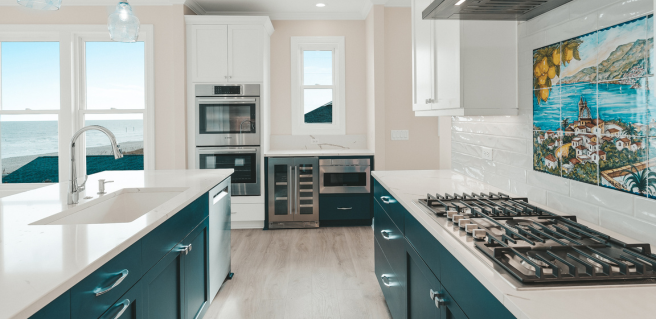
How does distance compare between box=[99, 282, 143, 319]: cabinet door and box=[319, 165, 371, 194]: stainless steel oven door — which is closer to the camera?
box=[99, 282, 143, 319]: cabinet door

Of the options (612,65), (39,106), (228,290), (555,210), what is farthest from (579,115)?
(39,106)

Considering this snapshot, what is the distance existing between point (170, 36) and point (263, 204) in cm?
213

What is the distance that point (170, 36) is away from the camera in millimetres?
4379

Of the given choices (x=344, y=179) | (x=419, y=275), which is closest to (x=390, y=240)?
Answer: (x=419, y=275)

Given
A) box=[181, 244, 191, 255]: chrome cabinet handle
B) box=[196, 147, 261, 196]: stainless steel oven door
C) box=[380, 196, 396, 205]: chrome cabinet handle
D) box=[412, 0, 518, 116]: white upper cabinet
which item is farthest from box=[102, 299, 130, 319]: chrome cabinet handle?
box=[196, 147, 261, 196]: stainless steel oven door

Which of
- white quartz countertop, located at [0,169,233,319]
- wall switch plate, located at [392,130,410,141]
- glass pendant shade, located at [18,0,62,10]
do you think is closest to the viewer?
white quartz countertop, located at [0,169,233,319]

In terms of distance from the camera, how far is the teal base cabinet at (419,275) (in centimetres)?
108

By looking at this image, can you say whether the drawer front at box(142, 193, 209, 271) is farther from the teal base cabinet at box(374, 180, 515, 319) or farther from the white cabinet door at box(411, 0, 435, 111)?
the white cabinet door at box(411, 0, 435, 111)

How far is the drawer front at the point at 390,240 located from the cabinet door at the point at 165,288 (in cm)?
108

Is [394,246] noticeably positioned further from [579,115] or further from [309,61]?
[309,61]

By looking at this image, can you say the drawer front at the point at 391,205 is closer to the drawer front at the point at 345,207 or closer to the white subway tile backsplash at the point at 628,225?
the white subway tile backsplash at the point at 628,225

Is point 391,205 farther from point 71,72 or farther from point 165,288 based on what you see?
point 71,72

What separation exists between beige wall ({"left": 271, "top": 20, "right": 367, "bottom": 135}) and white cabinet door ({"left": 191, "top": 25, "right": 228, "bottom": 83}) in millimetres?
735

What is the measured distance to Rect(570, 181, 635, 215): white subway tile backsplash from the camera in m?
1.30
